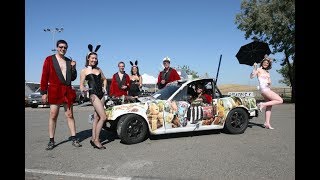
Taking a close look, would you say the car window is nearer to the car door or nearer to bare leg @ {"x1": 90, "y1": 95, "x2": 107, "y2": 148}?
the car door

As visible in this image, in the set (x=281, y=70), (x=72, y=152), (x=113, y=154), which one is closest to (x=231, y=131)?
(x=113, y=154)

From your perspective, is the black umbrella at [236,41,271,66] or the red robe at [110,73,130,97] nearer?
the red robe at [110,73,130,97]

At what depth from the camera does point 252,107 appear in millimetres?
8188

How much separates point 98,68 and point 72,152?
179 centimetres

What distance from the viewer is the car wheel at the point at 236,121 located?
7875 mm

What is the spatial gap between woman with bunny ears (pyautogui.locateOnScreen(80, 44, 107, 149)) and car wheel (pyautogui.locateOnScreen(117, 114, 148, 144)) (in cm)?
47

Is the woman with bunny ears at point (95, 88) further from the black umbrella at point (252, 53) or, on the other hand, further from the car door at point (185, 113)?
the black umbrella at point (252, 53)

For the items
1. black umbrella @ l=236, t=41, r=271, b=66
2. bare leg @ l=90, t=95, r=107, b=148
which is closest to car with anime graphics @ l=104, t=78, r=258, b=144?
bare leg @ l=90, t=95, r=107, b=148

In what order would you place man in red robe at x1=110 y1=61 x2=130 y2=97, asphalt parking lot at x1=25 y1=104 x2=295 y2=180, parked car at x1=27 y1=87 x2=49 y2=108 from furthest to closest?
parked car at x1=27 y1=87 x2=49 y2=108 < man in red robe at x1=110 y1=61 x2=130 y2=97 < asphalt parking lot at x1=25 y1=104 x2=295 y2=180

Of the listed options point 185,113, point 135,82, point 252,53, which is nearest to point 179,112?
point 185,113

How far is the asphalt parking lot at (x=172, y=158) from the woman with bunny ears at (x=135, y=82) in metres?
2.12

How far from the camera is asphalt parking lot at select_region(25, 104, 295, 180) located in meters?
4.59
